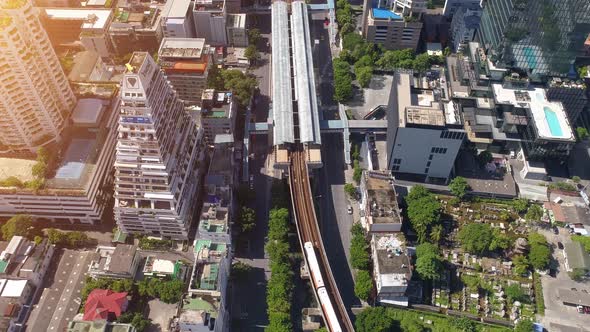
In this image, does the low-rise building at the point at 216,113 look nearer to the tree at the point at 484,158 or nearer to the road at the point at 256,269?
the road at the point at 256,269

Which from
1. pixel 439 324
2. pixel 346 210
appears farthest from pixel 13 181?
pixel 439 324

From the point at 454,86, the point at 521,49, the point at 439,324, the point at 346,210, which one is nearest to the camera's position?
the point at 439,324

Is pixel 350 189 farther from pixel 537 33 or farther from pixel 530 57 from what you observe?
pixel 537 33

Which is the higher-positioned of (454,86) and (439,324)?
(454,86)

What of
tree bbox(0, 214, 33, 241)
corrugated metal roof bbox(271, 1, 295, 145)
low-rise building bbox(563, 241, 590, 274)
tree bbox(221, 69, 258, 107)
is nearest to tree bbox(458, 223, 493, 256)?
low-rise building bbox(563, 241, 590, 274)

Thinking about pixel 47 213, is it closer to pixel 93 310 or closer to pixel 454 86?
pixel 93 310

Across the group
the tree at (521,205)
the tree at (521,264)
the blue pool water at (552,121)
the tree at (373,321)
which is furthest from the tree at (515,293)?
the blue pool water at (552,121)
